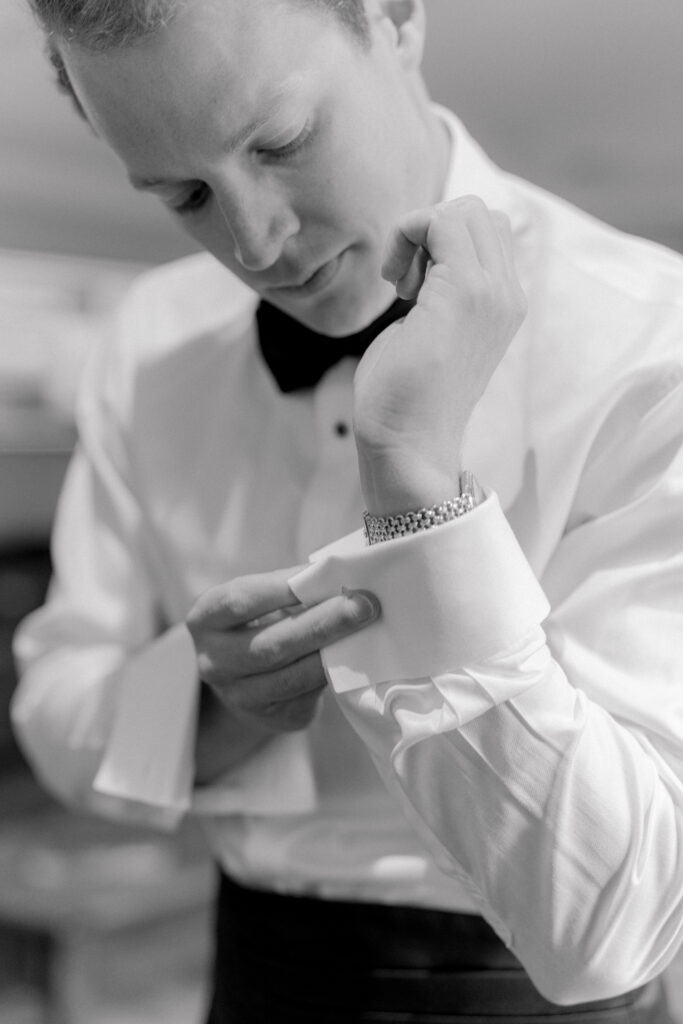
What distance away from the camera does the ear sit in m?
1.17

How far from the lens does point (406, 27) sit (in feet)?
3.84

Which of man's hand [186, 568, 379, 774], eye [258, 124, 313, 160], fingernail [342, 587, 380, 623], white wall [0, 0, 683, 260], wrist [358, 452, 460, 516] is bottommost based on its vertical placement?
white wall [0, 0, 683, 260]

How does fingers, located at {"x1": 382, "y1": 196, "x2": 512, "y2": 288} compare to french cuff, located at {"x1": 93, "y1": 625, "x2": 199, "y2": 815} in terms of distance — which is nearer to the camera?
fingers, located at {"x1": 382, "y1": 196, "x2": 512, "y2": 288}

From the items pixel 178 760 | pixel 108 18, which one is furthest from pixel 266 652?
pixel 108 18

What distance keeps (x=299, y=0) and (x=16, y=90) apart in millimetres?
2540

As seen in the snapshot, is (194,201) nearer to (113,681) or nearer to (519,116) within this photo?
(113,681)

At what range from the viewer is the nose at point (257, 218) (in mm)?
1045

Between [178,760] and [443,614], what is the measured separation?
522 mm

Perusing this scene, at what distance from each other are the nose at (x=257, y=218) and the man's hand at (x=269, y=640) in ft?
0.97

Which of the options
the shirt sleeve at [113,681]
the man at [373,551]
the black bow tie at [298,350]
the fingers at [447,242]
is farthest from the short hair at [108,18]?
the shirt sleeve at [113,681]

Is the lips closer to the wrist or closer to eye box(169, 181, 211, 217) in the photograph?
eye box(169, 181, 211, 217)

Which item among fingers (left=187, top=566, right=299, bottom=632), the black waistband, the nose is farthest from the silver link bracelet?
the black waistband

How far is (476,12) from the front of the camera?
2.84m

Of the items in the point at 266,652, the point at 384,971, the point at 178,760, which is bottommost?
the point at 384,971
